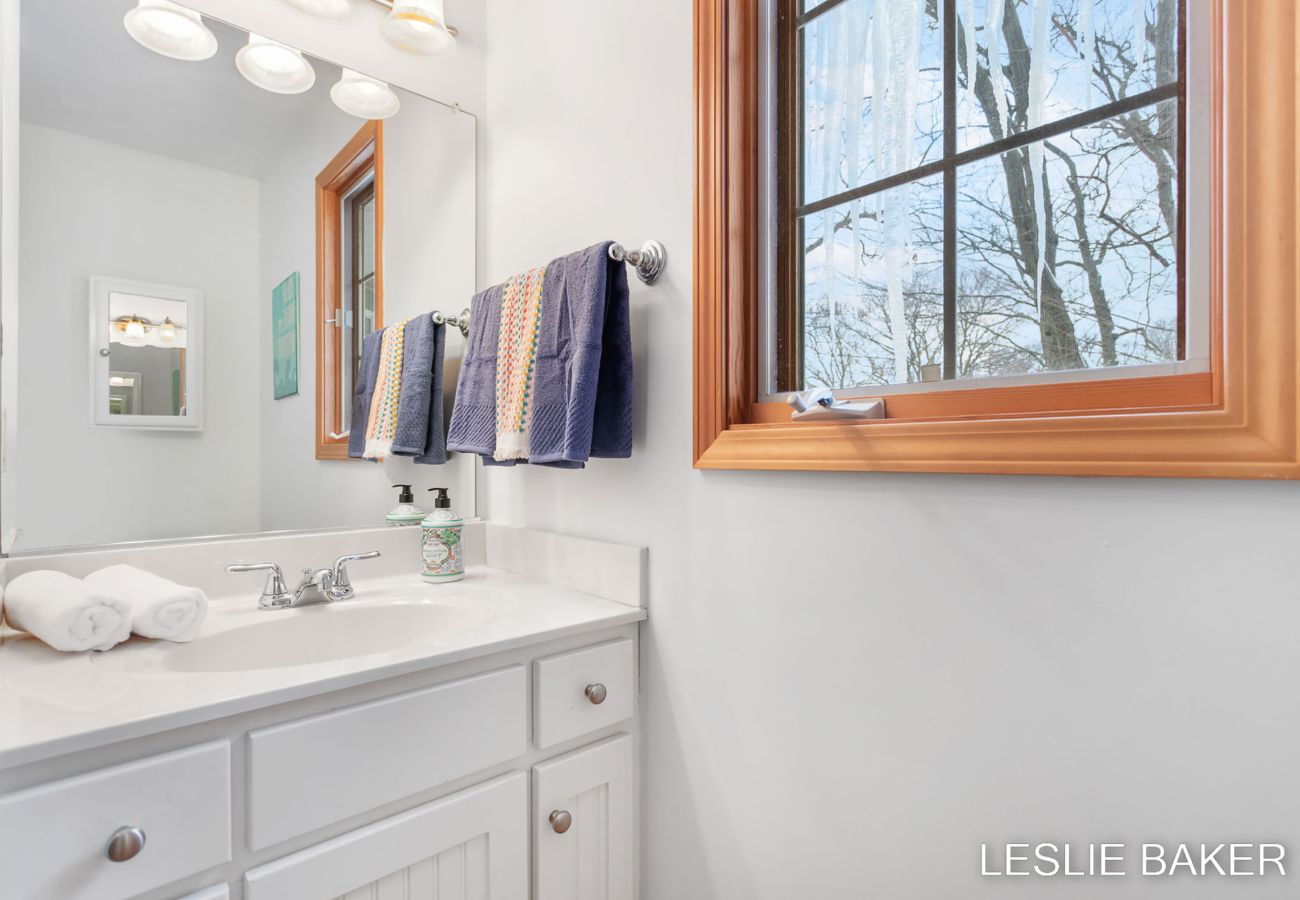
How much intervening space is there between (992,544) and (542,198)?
3.63ft

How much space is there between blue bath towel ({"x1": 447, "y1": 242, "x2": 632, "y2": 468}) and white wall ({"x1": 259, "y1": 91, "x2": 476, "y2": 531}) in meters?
0.49

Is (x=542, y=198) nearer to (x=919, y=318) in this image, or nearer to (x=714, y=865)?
(x=919, y=318)

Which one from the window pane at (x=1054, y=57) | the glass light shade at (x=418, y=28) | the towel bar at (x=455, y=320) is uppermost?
the glass light shade at (x=418, y=28)

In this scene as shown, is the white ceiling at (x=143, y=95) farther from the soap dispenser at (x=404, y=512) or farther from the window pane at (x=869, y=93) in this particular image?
the window pane at (x=869, y=93)

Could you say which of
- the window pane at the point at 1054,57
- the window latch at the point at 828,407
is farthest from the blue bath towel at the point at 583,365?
the window pane at the point at 1054,57

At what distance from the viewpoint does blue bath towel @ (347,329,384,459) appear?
4.59 feet

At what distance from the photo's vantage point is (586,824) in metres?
1.04

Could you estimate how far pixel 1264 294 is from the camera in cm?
56

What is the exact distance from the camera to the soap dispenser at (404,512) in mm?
1403

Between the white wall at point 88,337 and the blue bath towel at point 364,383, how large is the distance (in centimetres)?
21

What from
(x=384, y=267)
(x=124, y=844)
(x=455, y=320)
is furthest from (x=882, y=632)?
(x=384, y=267)

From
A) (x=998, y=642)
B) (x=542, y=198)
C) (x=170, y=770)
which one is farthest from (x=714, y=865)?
(x=542, y=198)

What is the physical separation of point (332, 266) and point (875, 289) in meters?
1.10

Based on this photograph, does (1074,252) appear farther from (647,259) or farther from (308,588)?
(308,588)
